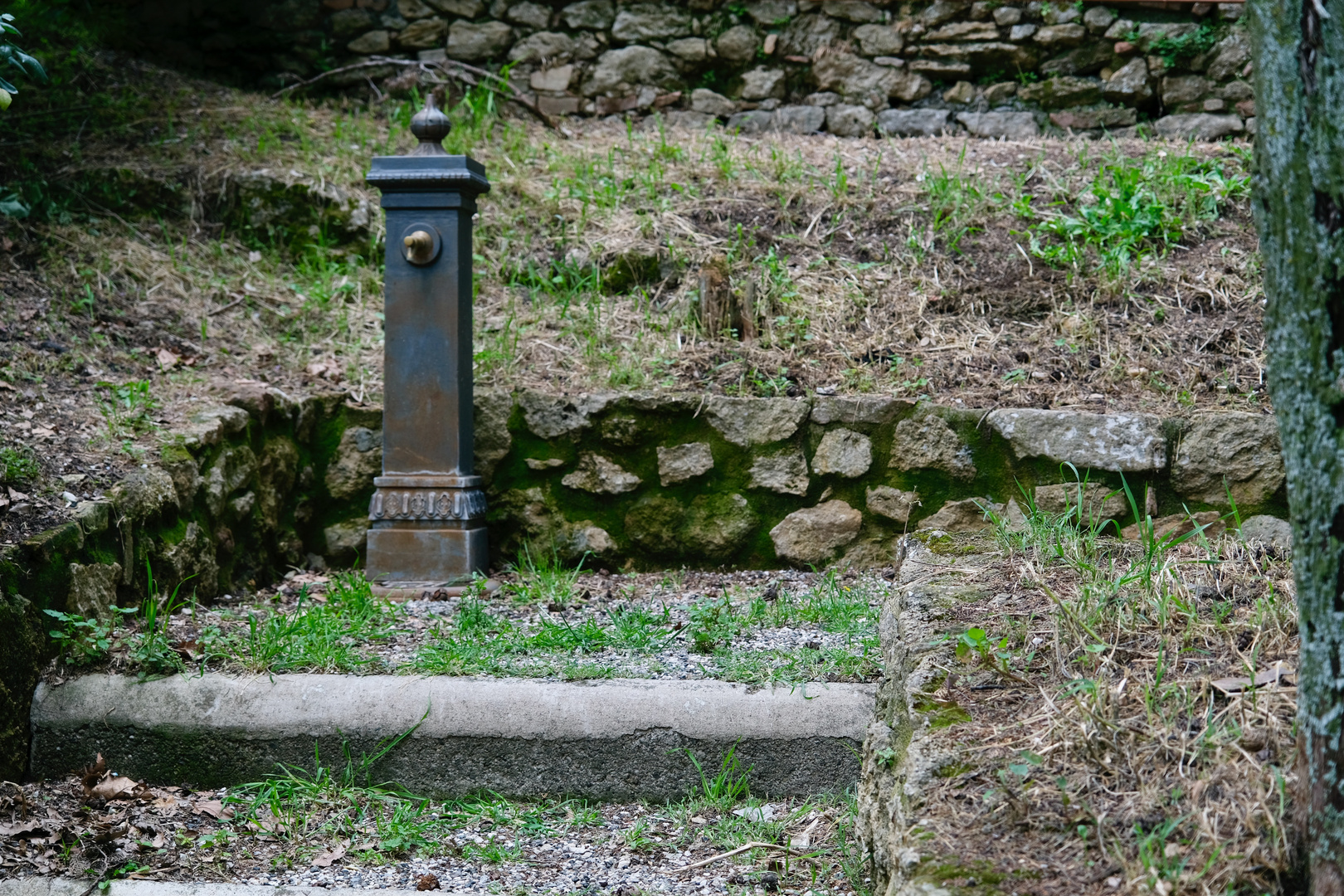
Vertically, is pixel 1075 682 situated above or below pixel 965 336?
below

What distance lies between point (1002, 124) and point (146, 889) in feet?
18.6

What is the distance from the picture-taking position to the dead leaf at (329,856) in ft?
6.85

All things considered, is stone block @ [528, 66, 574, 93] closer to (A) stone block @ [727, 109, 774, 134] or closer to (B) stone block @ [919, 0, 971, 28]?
(A) stone block @ [727, 109, 774, 134]

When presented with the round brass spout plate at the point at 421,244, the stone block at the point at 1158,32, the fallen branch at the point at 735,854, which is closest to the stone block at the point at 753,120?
the stone block at the point at 1158,32

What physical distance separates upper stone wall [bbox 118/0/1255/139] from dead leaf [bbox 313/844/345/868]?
4.96m

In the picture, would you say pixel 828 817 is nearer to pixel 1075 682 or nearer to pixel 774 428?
pixel 1075 682

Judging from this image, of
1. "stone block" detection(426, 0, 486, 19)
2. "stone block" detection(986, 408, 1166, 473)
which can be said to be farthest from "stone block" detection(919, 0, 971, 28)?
"stone block" detection(986, 408, 1166, 473)

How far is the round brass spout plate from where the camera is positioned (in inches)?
139

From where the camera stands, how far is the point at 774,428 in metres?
3.75

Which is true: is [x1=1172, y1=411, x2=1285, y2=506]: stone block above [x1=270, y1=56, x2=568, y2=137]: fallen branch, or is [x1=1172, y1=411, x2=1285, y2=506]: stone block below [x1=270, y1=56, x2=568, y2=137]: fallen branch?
below

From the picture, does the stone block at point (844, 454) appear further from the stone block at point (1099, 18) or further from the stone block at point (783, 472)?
the stone block at point (1099, 18)

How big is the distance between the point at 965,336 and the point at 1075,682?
261cm

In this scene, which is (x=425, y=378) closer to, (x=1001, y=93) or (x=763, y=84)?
(x=763, y=84)

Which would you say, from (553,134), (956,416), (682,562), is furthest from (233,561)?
(553,134)
